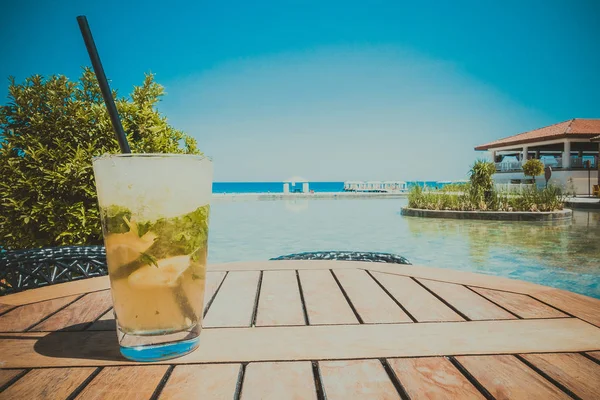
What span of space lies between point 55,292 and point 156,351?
0.71m

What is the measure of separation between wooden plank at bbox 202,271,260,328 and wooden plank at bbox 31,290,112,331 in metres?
0.30

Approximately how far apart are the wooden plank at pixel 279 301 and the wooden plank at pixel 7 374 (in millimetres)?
460

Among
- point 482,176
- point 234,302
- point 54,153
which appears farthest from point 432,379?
point 482,176

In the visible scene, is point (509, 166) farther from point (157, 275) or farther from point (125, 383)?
point (125, 383)

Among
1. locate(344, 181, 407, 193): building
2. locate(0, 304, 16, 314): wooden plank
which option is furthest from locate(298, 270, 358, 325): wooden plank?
locate(344, 181, 407, 193): building

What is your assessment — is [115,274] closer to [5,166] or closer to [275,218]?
[5,166]

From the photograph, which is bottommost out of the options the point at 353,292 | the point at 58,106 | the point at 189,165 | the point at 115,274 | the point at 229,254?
the point at 229,254

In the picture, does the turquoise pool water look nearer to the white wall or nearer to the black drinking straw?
the black drinking straw

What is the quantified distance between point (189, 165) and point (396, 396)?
0.56m

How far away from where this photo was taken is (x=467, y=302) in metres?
1.01

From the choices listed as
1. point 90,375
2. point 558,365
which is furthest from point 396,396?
point 90,375

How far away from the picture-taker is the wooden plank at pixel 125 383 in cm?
54

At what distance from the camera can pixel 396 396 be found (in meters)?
0.53

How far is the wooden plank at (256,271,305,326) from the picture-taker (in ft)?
2.86
